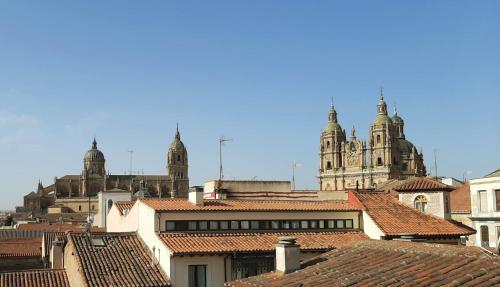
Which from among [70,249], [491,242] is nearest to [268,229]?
[70,249]

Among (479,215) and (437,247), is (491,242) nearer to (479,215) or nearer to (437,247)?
(479,215)

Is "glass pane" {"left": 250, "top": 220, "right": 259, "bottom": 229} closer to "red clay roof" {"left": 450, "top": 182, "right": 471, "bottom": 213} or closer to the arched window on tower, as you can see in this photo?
the arched window on tower

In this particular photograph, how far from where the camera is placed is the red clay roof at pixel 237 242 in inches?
1019

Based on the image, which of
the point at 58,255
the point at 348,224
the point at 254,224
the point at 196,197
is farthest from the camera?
the point at 58,255

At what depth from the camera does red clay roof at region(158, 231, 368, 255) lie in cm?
2589

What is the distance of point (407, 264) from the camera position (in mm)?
14820

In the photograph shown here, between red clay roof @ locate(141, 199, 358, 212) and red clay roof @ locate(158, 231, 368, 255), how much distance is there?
143 cm

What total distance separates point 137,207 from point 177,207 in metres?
3.74

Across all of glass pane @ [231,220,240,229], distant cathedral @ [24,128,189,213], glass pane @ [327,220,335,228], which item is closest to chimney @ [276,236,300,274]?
glass pane @ [231,220,240,229]

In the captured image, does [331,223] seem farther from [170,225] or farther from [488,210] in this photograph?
[488,210]

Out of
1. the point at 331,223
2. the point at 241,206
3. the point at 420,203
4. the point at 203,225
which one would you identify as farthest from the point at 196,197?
the point at 420,203

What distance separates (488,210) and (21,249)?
117 ft

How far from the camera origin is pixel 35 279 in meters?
27.9

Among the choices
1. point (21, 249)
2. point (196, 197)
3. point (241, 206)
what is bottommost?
point (21, 249)
